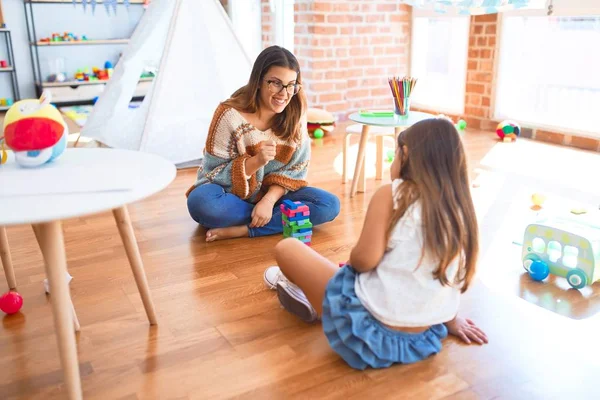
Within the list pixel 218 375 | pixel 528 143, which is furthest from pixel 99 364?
pixel 528 143

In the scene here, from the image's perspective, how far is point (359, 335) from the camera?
1135mm

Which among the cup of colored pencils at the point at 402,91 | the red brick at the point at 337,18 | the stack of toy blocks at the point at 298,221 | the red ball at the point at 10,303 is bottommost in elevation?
the red ball at the point at 10,303

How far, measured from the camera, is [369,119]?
7.25 ft

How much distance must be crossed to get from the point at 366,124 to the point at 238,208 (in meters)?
0.63

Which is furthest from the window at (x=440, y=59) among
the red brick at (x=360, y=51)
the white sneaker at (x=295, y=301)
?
the white sneaker at (x=295, y=301)

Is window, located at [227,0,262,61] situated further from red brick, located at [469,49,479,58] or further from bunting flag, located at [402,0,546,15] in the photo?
red brick, located at [469,49,479,58]

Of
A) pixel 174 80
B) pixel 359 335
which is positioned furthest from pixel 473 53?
pixel 359 335

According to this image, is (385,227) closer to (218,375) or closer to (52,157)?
(218,375)

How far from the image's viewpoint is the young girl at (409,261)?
3.55 feet

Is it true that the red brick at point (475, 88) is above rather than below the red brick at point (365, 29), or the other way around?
below

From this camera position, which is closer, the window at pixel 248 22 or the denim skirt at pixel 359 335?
the denim skirt at pixel 359 335

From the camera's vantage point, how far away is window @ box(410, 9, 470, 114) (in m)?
3.93

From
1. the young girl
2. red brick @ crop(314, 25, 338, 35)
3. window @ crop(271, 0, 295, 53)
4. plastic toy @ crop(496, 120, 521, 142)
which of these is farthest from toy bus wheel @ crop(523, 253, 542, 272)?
window @ crop(271, 0, 295, 53)

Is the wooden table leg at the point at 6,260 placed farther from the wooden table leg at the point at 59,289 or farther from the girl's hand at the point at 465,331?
the girl's hand at the point at 465,331
